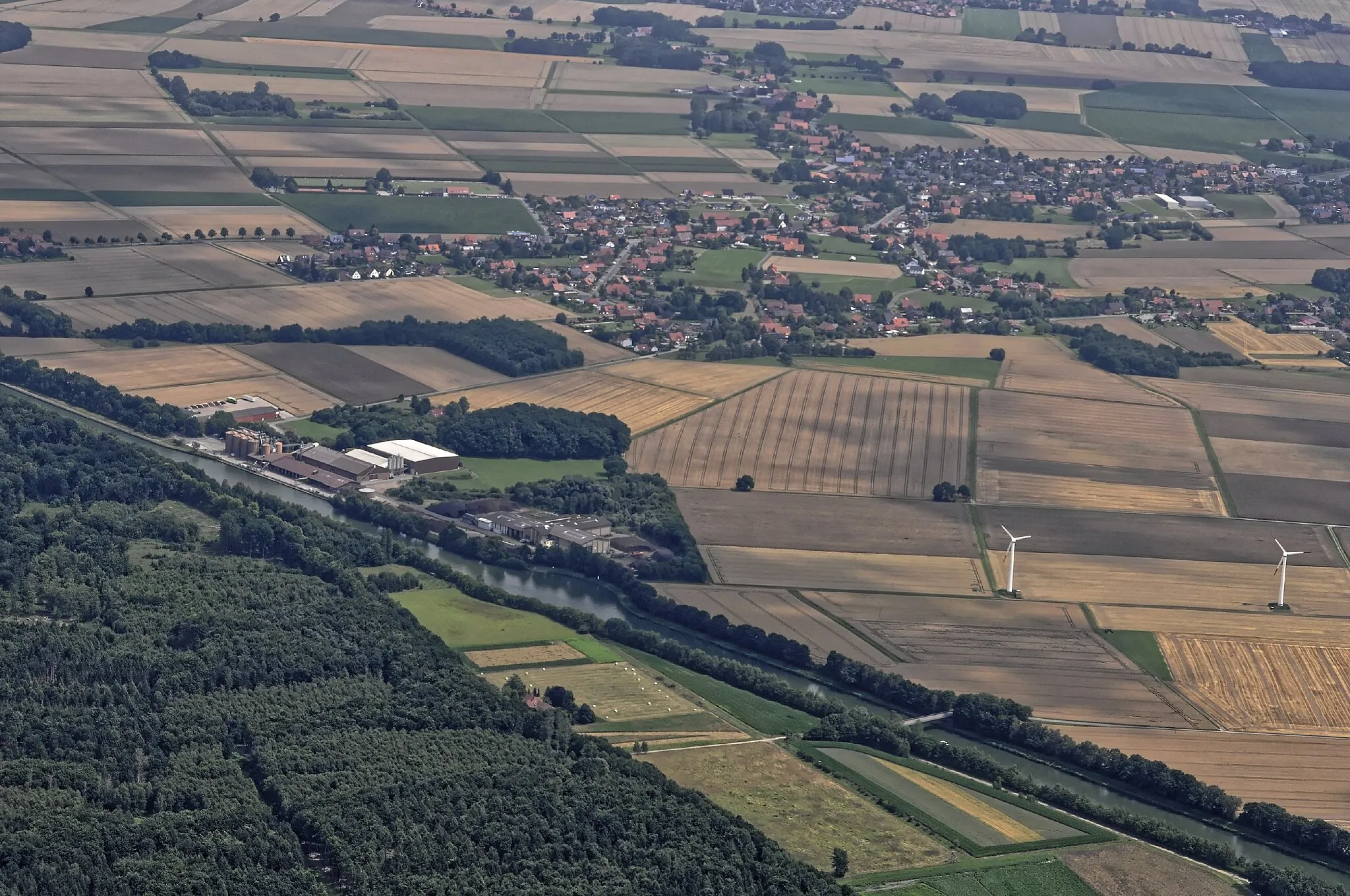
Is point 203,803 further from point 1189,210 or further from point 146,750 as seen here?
point 1189,210

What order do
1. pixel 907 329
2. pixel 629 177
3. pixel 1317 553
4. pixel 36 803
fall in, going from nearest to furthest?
pixel 36 803, pixel 1317 553, pixel 907 329, pixel 629 177

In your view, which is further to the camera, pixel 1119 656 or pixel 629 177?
pixel 629 177

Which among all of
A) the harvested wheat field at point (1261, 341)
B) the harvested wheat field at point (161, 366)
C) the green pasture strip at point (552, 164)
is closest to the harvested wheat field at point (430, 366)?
the harvested wheat field at point (161, 366)

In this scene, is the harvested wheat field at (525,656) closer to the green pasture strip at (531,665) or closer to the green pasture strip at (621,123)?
the green pasture strip at (531,665)

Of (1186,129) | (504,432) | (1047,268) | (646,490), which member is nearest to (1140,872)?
(646,490)

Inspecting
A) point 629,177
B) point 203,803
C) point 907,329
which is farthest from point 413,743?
point 629,177

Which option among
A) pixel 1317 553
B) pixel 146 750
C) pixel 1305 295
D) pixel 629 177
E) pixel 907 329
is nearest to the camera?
pixel 146 750
